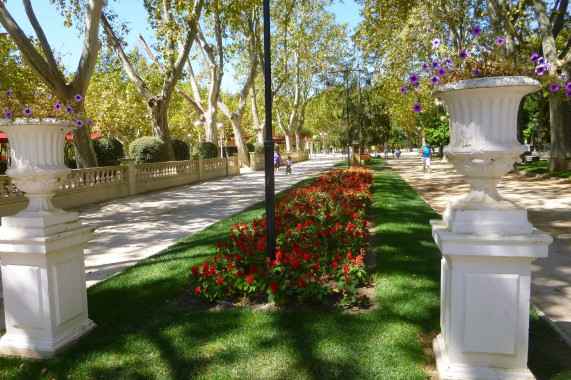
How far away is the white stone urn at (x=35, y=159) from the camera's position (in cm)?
343

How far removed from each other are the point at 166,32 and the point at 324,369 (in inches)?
594

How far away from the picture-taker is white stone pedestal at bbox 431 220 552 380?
2.74m

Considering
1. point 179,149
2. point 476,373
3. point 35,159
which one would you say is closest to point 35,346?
point 35,159

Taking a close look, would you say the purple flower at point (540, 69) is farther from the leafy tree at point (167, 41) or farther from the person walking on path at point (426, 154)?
the person walking on path at point (426, 154)

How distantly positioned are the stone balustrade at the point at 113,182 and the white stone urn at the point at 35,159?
4962 millimetres

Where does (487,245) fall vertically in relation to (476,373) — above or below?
above

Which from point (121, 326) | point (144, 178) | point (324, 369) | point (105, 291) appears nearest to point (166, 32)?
point (144, 178)

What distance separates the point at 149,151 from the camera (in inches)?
781

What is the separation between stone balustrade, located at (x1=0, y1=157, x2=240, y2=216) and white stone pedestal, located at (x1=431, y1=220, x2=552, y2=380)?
7.56 m

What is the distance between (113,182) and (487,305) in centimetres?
1439

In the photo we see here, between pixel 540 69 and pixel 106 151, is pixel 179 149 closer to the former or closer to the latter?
pixel 106 151

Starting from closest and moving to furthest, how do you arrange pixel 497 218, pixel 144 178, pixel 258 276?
pixel 497 218 < pixel 258 276 < pixel 144 178

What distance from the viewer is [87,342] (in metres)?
3.69

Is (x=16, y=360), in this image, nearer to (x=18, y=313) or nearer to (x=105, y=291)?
(x=18, y=313)
